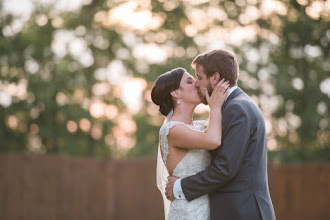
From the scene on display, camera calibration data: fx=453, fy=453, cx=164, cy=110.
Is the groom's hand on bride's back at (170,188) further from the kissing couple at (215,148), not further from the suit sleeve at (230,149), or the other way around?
the suit sleeve at (230,149)

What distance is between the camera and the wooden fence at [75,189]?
Answer: 12.2 metres

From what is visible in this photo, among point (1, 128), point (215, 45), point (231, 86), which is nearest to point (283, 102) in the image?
point (215, 45)

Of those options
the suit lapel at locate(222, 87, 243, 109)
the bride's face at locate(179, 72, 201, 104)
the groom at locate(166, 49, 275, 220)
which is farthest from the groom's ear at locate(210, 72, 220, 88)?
the bride's face at locate(179, 72, 201, 104)

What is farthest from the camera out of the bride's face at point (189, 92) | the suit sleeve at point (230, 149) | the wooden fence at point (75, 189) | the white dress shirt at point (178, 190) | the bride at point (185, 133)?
the wooden fence at point (75, 189)

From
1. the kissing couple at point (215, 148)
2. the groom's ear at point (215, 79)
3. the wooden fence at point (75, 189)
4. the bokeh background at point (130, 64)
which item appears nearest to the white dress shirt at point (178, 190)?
the kissing couple at point (215, 148)

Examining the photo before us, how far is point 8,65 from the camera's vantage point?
16.7m

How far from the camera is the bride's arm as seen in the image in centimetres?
355

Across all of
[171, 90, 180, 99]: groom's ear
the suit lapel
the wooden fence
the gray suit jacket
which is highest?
the suit lapel

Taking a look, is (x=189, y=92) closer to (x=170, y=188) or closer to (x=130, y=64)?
(x=170, y=188)

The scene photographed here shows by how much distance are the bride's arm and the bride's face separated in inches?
8.4

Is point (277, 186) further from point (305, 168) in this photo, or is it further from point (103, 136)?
point (103, 136)

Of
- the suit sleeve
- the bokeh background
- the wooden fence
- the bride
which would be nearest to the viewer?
the suit sleeve

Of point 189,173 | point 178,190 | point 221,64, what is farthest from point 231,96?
point 178,190

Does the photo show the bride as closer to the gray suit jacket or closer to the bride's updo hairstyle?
the bride's updo hairstyle
